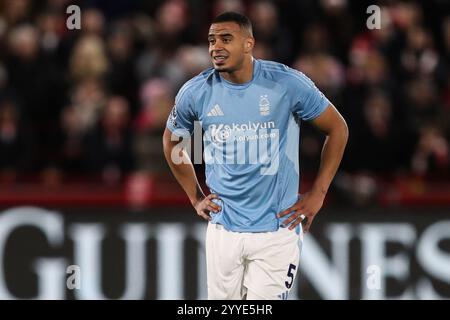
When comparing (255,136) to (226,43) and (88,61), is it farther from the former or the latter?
(88,61)

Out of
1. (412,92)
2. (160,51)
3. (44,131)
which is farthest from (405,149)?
(44,131)

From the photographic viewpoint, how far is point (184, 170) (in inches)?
240

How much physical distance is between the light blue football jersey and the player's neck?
24mm

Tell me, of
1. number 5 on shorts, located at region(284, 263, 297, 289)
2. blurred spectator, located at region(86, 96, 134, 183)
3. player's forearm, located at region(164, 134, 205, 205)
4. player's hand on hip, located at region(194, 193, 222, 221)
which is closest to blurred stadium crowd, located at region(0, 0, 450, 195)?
blurred spectator, located at region(86, 96, 134, 183)

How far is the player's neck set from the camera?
5715 millimetres

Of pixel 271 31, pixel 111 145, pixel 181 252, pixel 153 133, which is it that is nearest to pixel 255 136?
pixel 181 252

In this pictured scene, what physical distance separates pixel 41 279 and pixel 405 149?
357 centimetres

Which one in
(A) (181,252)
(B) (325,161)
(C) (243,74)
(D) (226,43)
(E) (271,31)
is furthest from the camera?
(E) (271,31)

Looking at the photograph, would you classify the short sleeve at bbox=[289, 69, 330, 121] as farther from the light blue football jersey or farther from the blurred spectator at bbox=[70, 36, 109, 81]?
the blurred spectator at bbox=[70, 36, 109, 81]

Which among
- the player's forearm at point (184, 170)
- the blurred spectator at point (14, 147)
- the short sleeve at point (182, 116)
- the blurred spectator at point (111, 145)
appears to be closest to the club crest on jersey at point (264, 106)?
the short sleeve at point (182, 116)

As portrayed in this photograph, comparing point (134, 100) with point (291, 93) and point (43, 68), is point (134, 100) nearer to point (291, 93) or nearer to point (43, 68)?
point (43, 68)

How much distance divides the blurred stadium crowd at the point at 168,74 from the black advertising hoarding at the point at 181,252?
0.76 metres

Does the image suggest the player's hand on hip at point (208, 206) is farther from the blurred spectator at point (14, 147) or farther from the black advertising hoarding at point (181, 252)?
the blurred spectator at point (14, 147)

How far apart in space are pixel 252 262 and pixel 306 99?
0.94 m
